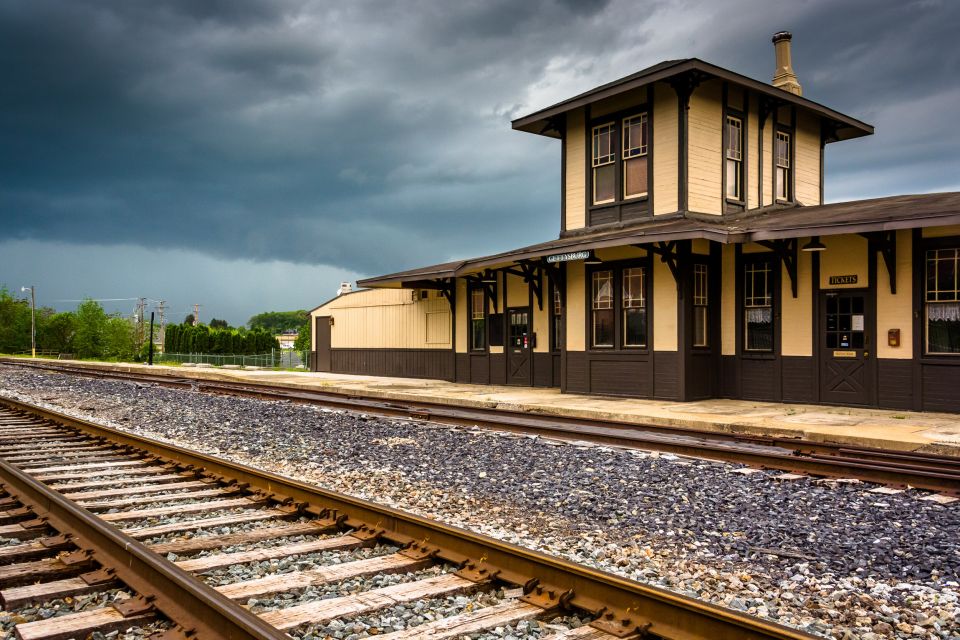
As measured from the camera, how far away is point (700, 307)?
15.8 m

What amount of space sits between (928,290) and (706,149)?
19.0ft

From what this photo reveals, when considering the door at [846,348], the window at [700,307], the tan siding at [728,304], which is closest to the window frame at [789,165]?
the tan siding at [728,304]

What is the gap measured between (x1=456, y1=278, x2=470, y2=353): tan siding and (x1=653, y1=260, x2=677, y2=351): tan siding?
7.62 metres

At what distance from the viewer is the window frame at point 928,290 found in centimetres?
1255

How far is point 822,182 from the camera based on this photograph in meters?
20.3

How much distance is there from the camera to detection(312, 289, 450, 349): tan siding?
2428cm

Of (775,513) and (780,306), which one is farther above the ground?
(780,306)

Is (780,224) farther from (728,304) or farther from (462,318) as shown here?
(462,318)

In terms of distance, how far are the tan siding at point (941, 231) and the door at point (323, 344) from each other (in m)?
22.7

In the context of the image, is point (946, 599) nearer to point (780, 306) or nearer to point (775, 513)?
point (775, 513)

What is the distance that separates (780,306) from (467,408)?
21.6 ft

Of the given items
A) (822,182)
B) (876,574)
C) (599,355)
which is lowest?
(876,574)

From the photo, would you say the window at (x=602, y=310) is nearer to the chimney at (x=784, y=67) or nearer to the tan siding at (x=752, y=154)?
the tan siding at (x=752, y=154)

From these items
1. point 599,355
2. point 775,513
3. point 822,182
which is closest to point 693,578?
point 775,513
